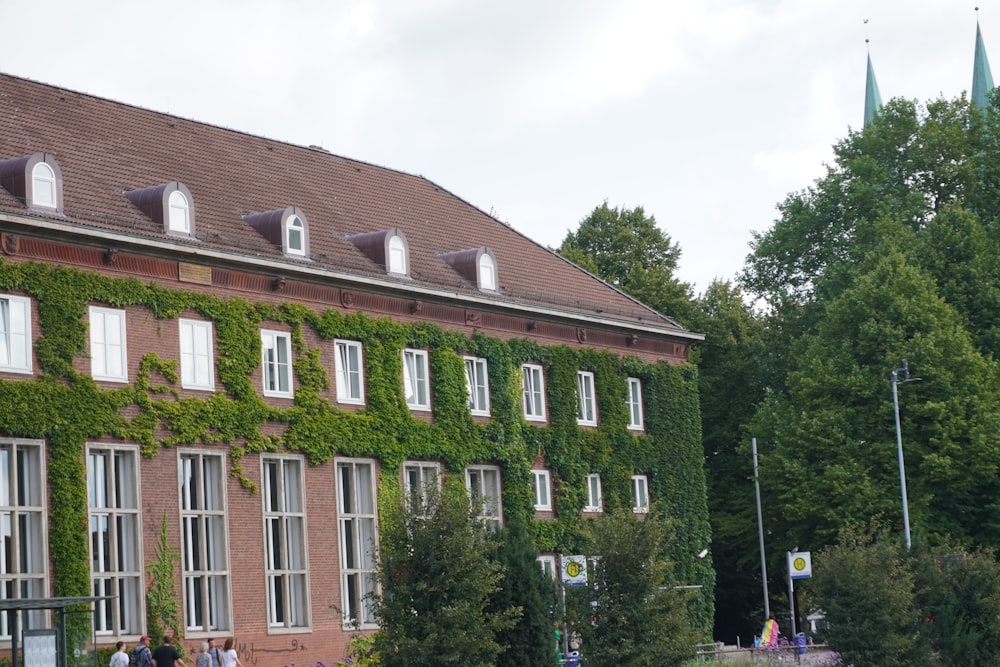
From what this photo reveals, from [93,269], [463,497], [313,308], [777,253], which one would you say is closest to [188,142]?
[313,308]

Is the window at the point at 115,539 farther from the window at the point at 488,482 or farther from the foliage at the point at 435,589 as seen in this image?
the window at the point at 488,482

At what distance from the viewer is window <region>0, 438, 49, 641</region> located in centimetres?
3406

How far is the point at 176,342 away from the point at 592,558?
11.6m

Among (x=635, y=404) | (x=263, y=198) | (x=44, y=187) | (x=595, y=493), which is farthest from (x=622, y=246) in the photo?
(x=44, y=187)

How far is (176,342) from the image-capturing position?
1501 inches

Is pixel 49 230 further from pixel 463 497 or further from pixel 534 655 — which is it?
pixel 534 655

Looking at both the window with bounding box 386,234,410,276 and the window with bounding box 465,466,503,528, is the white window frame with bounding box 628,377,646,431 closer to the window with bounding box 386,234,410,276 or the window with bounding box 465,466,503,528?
the window with bounding box 465,466,503,528

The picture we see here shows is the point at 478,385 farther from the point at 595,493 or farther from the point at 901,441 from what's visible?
the point at 901,441

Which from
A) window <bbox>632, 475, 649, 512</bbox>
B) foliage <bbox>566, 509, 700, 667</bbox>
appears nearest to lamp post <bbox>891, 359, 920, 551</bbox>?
window <bbox>632, 475, 649, 512</bbox>

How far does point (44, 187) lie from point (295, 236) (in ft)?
25.9

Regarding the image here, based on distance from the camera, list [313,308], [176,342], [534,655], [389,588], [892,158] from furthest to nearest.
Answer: [892,158]
[313,308]
[176,342]
[534,655]
[389,588]

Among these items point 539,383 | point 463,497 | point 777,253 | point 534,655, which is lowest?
point 534,655

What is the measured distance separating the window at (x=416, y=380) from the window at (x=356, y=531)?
97.4 inches

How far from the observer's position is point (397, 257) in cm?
4491
